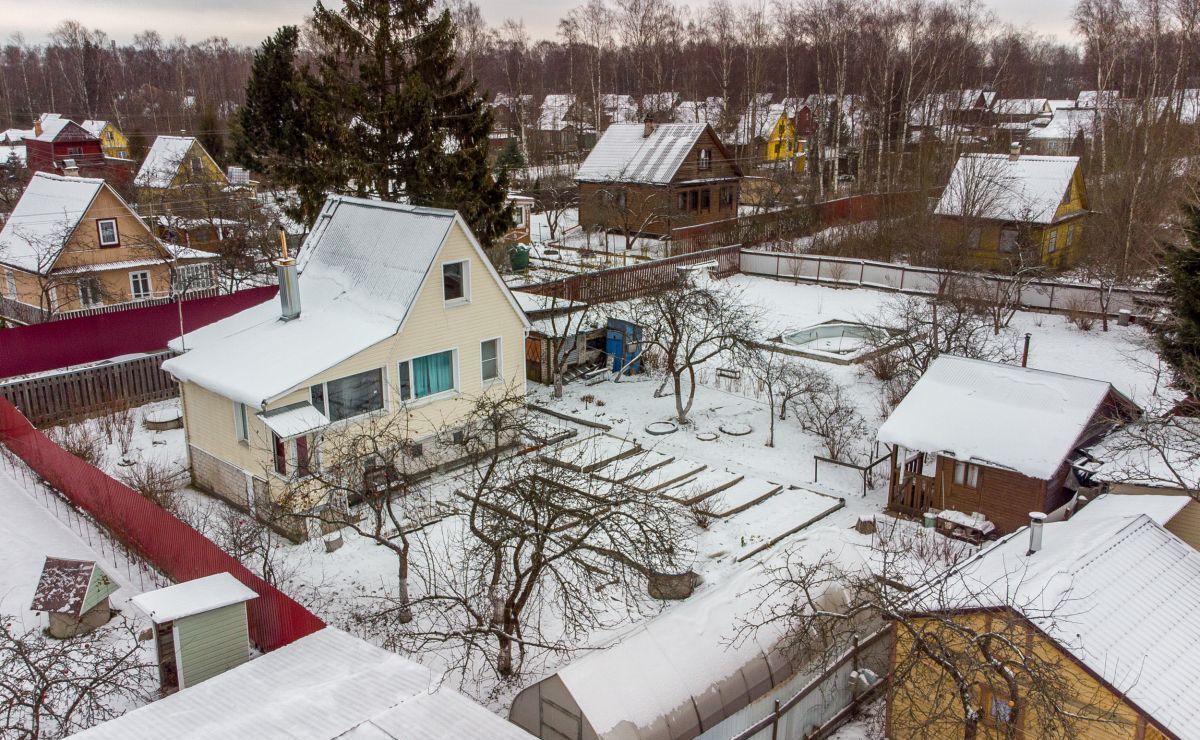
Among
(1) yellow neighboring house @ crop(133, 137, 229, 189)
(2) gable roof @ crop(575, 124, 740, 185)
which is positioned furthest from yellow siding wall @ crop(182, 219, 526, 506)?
(1) yellow neighboring house @ crop(133, 137, 229, 189)

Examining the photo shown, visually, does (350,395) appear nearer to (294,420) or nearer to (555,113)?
(294,420)

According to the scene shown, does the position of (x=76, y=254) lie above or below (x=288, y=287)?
below

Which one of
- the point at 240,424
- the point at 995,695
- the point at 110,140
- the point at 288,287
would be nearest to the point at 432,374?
the point at 288,287

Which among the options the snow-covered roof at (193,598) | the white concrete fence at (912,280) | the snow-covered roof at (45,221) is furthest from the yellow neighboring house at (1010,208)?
the snow-covered roof at (45,221)

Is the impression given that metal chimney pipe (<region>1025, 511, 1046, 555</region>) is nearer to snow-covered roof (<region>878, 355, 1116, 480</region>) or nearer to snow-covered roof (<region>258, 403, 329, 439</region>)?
snow-covered roof (<region>878, 355, 1116, 480</region>)

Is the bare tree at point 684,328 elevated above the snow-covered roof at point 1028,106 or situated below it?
below

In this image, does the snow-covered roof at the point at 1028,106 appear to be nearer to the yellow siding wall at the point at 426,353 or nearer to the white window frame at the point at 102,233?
the yellow siding wall at the point at 426,353

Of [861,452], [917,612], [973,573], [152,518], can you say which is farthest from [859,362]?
[152,518]
